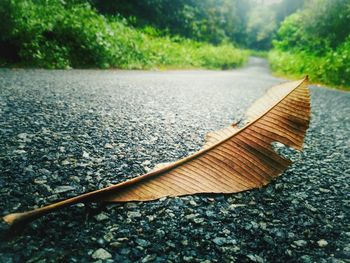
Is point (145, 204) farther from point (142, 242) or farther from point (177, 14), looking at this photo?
point (177, 14)

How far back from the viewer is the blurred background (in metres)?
5.40

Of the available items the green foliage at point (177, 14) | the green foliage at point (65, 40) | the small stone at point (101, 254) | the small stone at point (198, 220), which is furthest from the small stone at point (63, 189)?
the green foliage at point (177, 14)

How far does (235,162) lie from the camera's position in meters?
1.10

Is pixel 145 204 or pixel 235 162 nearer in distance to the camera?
pixel 145 204

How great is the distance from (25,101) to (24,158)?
1.14 metres

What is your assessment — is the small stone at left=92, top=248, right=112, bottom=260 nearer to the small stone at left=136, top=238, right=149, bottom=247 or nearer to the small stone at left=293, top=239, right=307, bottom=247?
the small stone at left=136, top=238, right=149, bottom=247

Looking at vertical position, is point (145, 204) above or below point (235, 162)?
below

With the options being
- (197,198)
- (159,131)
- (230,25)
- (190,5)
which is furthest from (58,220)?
(230,25)

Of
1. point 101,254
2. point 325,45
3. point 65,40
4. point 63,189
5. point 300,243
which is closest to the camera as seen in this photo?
point 101,254

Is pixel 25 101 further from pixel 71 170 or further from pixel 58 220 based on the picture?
pixel 58 220

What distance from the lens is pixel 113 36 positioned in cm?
796

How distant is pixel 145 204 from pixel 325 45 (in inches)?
558

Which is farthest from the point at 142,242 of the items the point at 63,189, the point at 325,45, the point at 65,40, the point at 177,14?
the point at 177,14

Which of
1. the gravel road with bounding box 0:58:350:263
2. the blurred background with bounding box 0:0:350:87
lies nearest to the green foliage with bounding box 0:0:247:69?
the blurred background with bounding box 0:0:350:87
